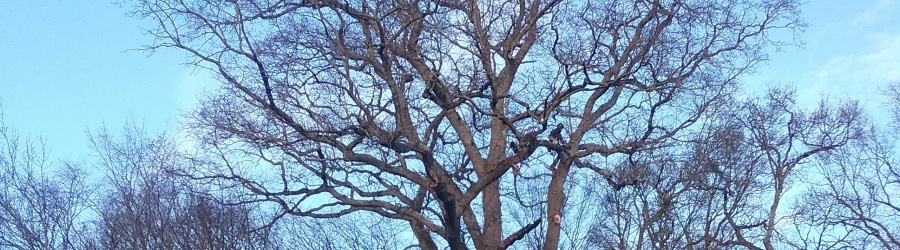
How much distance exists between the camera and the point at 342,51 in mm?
15070

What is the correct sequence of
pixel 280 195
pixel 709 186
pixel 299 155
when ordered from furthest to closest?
pixel 709 186
pixel 280 195
pixel 299 155

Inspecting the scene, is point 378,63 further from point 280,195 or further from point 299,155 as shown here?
point 280,195

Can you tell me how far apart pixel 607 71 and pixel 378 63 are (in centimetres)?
357

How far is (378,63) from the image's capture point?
15086 mm

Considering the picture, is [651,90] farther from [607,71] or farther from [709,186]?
[709,186]

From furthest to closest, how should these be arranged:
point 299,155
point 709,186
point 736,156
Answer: point 736,156
point 709,186
point 299,155

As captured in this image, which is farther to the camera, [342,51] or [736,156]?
[736,156]

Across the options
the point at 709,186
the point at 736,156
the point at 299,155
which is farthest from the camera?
the point at 736,156

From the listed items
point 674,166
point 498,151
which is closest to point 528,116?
point 498,151

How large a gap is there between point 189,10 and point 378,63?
303 centimetres

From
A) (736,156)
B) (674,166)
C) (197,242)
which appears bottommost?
(197,242)

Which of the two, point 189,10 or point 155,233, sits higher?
point 189,10

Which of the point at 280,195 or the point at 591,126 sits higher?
the point at 591,126

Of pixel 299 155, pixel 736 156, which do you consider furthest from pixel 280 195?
pixel 736 156
